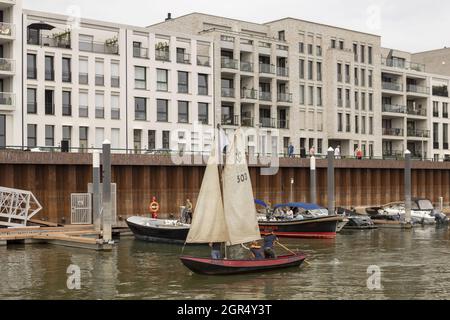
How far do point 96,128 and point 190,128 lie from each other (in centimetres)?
1071

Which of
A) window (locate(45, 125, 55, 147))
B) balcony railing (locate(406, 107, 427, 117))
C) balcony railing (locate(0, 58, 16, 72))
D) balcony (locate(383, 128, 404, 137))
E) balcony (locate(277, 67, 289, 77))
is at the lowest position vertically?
window (locate(45, 125, 55, 147))

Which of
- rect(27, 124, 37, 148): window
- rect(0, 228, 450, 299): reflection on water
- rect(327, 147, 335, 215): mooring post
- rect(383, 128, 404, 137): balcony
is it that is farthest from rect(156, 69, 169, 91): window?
rect(383, 128, 404, 137): balcony

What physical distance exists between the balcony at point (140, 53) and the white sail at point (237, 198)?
39262mm

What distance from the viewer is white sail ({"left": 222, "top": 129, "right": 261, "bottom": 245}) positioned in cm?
3288

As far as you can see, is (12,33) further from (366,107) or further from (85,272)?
(366,107)

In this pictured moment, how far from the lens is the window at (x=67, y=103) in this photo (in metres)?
65.7

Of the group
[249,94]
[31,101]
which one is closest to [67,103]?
[31,101]

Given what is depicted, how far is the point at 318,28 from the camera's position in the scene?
88188 millimetres

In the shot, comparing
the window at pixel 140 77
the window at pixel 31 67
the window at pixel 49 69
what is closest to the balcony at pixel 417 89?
the window at pixel 140 77

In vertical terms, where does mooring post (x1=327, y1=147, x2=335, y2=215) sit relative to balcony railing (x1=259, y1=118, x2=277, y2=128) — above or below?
below

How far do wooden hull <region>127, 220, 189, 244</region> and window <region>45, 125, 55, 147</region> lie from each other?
768 inches

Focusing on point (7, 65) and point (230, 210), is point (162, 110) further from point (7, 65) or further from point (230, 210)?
point (230, 210)

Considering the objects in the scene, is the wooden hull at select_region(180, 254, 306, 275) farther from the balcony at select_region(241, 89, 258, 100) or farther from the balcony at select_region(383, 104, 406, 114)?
the balcony at select_region(383, 104, 406, 114)

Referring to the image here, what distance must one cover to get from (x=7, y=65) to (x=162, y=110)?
56.4 feet
